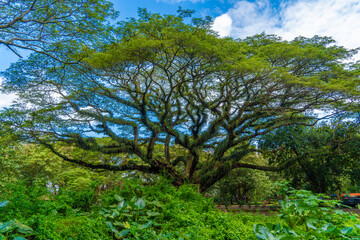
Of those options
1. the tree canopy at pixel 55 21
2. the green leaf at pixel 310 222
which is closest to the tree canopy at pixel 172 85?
the tree canopy at pixel 55 21

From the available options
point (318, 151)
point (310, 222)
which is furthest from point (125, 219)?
point (318, 151)

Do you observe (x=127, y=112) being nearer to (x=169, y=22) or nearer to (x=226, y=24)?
(x=169, y=22)

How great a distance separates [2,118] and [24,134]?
2.82 feet

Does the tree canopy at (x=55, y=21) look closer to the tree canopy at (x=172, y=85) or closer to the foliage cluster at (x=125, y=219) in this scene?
the tree canopy at (x=172, y=85)

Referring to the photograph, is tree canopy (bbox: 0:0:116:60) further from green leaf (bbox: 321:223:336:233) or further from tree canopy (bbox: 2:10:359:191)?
green leaf (bbox: 321:223:336:233)

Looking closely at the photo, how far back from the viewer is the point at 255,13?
21.8 feet

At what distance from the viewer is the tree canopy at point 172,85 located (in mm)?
6281

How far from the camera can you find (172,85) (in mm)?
7406

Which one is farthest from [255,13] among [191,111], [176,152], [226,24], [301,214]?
[176,152]

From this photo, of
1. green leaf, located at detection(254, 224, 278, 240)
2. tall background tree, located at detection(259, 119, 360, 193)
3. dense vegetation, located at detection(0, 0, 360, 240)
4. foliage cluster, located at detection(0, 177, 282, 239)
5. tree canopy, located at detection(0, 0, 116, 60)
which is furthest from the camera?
tall background tree, located at detection(259, 119, 360, 193)

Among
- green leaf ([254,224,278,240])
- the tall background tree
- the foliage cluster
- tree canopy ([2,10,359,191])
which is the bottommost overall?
the foliage cluster

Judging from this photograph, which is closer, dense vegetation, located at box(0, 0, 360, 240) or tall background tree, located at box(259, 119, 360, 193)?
dense vegetation, located at box(0, 0, 360, 240)

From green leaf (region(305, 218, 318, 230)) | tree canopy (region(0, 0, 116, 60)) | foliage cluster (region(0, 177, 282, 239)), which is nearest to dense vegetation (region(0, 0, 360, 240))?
tree canopy (region(0, 0, 116, 60))

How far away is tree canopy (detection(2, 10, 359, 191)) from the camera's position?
6.28 meters
